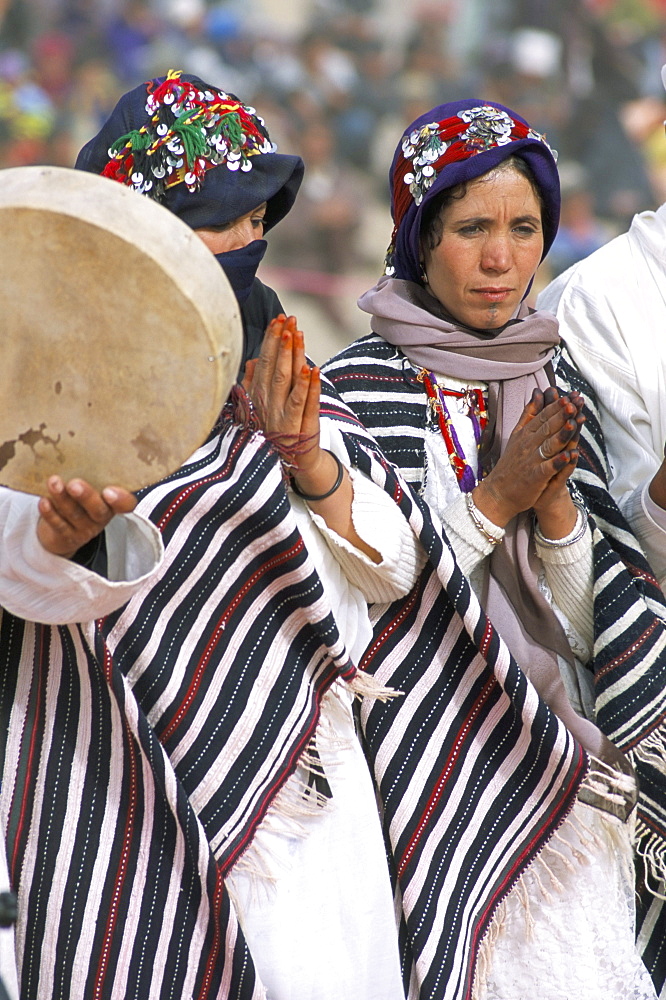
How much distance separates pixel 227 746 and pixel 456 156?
129 centimetres

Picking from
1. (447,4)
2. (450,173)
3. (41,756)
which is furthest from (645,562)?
(447,4)

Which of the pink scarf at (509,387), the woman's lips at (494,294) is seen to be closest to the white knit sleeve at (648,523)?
the pink scarf at (509,387)

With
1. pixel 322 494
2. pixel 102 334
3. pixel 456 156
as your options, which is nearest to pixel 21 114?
pixel 456 156

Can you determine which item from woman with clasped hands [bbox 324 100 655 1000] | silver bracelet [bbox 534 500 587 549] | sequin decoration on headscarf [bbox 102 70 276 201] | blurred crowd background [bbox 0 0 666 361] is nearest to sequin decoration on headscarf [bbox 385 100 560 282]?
woman with clasped hands [bbox 324 100 655 1000]

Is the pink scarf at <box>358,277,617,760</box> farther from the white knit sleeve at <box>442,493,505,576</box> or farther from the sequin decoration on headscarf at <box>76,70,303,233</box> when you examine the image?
the sequin decoration on headscarf at <box>76,70,303,233</box>

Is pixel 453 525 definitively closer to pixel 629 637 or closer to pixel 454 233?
Result: pixel 629 637

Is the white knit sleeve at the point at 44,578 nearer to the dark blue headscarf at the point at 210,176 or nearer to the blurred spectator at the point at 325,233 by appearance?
the dark blue headscarf at the point at 210,176

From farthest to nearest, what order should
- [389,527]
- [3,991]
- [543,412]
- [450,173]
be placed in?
[450,173], [543,412], [389,527], [3,991]

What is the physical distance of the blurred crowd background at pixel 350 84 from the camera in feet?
22.5

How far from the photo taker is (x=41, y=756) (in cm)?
187

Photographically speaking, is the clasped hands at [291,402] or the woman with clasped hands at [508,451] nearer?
the clasped hands at [291,402]

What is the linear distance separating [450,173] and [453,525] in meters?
0.72

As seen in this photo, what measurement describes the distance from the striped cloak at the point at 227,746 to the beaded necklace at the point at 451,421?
261mm

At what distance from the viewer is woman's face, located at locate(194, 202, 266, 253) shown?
7.09ft
